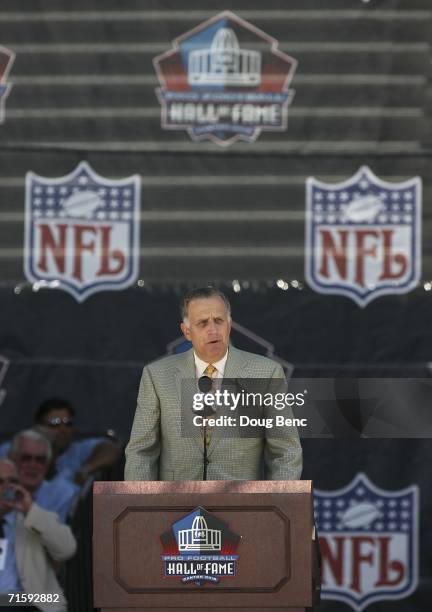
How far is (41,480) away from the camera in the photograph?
20.2ft

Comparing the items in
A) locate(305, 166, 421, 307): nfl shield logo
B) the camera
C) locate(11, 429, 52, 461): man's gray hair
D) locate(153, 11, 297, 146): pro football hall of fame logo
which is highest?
A: locate(153, 11, 297, 146): pro football hall of fame logo

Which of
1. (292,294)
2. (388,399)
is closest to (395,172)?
(292,294)

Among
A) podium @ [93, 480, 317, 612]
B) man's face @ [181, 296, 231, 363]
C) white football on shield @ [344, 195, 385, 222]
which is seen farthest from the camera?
white football on shield @ [344, 195, 385, 222]

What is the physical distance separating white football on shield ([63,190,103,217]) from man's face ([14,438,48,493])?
1.19 meters

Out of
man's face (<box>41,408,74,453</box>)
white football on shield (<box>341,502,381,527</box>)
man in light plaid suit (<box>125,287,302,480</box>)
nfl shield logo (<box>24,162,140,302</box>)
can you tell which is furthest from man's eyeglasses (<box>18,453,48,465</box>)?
man in light plaid suit (<box>125,287,302,480</box>)

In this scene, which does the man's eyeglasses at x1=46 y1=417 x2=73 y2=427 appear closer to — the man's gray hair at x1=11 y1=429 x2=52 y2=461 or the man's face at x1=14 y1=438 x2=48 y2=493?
the man's gray hair at x1=11 y1=429 x2=52 y2=461

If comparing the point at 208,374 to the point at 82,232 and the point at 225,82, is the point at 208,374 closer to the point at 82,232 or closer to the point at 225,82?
the point at 82,232

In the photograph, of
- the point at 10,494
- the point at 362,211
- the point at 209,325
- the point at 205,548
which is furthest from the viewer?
the point at 362,211

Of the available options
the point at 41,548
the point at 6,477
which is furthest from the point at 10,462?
the point at 41,548

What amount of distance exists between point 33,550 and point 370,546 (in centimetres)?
169

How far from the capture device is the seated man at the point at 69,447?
6.30 metres

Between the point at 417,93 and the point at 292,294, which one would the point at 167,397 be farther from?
the point at 417,93

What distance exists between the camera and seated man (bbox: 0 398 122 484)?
630 centimetres

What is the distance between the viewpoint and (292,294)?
645 centimetres
